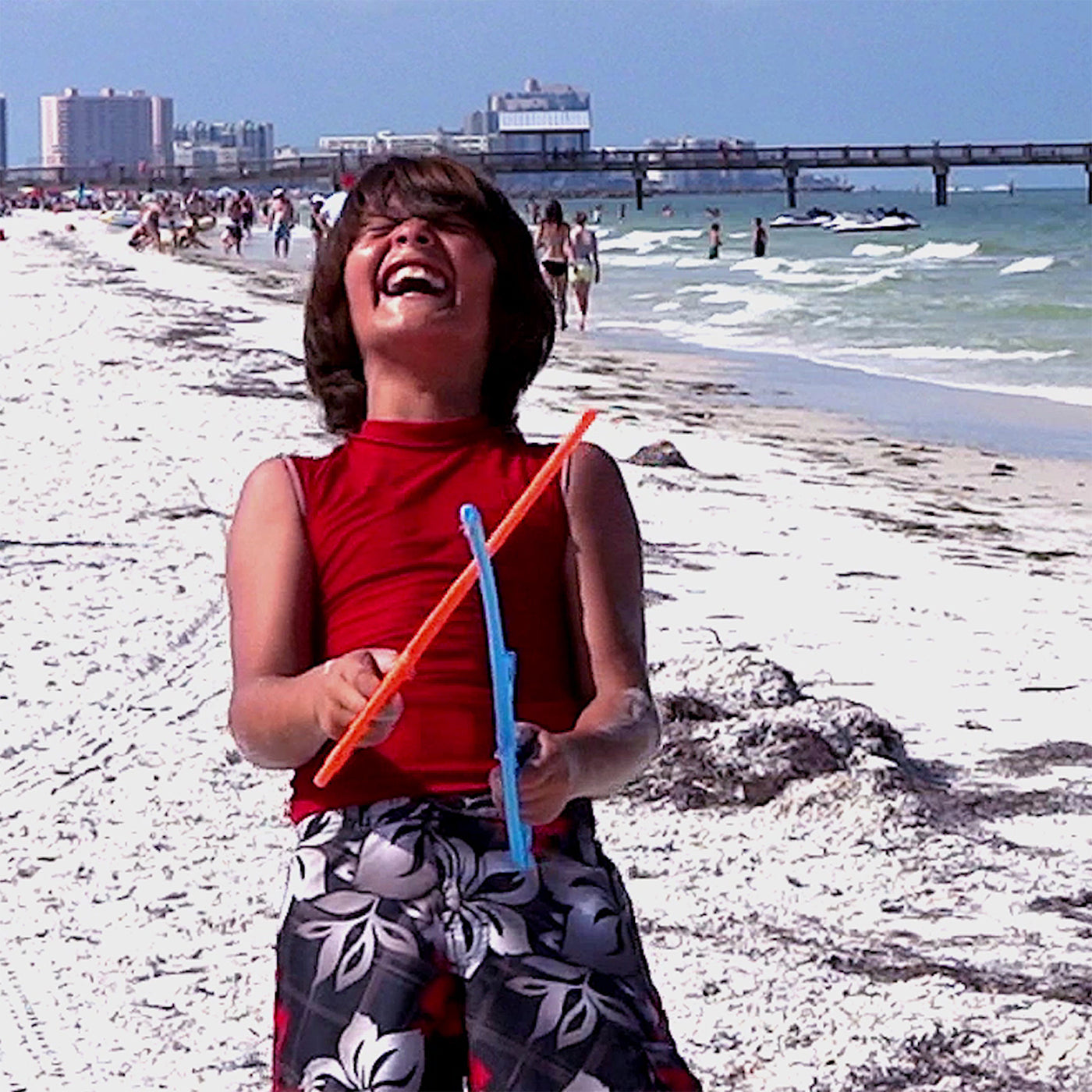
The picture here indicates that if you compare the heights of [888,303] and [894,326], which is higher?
[888,303]

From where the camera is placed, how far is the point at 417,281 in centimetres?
216

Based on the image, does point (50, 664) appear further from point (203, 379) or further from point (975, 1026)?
point (203, 379)

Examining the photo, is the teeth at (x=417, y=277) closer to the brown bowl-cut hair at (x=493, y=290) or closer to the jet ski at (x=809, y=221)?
the brown bowl-cut hair at (x=493, y=290)

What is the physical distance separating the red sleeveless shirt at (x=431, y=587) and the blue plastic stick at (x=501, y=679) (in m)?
0.13

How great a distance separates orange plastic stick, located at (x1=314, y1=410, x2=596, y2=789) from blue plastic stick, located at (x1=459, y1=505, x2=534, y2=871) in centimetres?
3

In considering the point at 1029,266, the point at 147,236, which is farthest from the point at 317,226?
the point at 147,236

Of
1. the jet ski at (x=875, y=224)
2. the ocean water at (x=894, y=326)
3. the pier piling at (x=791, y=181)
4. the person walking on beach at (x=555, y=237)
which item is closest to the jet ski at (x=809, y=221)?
the jet ski at (x=875, y=224)

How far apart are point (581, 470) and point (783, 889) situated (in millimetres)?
2063

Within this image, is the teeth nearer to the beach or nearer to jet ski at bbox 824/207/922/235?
the beach

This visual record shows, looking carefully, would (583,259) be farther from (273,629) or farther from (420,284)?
(273,629)

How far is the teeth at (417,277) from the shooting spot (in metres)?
2.16

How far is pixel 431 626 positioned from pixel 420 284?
1.49 ft


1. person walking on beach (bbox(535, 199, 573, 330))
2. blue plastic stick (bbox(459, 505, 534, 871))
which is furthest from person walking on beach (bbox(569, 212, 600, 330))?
blue plastic stick (bbox(459, 505, 534, 871))

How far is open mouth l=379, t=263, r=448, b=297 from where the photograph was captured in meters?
2.16
